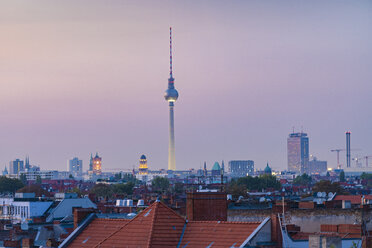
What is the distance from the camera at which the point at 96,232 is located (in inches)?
1574

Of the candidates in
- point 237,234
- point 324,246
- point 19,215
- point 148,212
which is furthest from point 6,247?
point 19,215

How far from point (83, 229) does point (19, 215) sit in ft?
263

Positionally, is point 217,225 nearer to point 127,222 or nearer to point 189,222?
point 189,222

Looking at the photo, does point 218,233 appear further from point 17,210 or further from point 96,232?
point 17,210

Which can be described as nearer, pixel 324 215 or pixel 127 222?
pixel 127 222

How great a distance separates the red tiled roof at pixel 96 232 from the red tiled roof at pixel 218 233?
11.7 ft

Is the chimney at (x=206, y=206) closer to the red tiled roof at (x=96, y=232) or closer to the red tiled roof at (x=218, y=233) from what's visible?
the red tiled roof at (x=96, y=232)

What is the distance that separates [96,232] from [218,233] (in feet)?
21.1

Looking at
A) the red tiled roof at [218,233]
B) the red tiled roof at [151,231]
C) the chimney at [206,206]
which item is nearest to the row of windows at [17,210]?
the chimney at [206,206]

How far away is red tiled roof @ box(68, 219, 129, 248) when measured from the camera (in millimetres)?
39000

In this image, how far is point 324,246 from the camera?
103 feet

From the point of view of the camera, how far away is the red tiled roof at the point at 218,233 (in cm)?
3503

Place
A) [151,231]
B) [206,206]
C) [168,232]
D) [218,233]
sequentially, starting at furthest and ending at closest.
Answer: [206,206]
[168,232]
[151,231]
[218,233]

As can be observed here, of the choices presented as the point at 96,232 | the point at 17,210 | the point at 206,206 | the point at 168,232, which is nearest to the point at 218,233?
the point at 168,232
